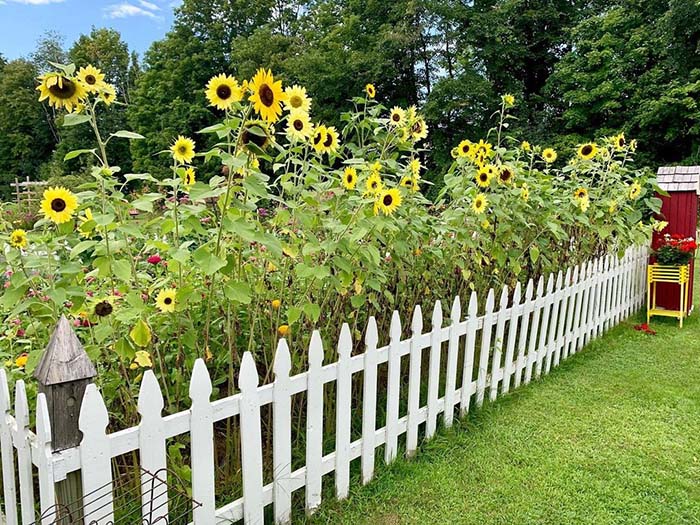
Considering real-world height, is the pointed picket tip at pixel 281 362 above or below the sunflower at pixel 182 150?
below

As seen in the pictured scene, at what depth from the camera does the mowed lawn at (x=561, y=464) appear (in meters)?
2.06

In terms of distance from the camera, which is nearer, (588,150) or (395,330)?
(395,330)

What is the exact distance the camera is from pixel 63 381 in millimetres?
1305

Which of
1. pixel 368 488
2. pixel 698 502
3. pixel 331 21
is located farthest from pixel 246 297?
pixel 331 21

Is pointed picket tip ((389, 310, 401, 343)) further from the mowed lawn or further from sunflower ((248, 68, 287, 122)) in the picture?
sunflower ((248, 68, 287, 122))

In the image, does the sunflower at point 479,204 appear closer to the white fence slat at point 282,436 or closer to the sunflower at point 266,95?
the white fence slat at point 282,436

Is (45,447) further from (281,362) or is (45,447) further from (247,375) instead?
(281,362)

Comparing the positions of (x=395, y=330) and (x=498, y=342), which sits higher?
(x=395, y=330)

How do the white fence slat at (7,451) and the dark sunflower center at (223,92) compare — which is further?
the white fence slat at (7,451)

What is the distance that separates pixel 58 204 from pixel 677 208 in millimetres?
5056

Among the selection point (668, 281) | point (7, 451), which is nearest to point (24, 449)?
point (7, 451)

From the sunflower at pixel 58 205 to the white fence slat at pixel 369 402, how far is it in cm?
112

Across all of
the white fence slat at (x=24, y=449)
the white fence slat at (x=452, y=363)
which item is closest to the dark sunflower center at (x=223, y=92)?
the white fence slat at (x=24, y=449)

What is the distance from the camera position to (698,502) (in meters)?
2.14
